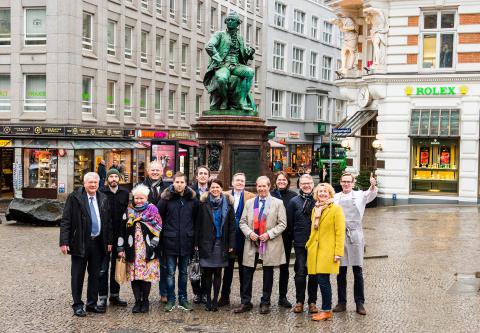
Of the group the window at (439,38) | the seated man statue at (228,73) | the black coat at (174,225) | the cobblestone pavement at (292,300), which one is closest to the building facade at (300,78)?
the window at (439,38)

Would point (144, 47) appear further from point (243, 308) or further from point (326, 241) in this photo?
point (326, 241)

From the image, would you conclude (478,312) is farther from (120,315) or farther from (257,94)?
(257,94)

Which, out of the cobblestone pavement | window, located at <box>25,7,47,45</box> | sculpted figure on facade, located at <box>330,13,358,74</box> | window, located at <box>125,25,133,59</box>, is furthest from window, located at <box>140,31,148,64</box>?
the cobblestone pavement

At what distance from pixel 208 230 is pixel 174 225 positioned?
1.55ft

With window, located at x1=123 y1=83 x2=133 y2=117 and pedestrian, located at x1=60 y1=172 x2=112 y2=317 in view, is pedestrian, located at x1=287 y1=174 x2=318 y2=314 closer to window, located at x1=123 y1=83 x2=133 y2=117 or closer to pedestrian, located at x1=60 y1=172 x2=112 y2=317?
pedestrian, located at x1=60 y1=172 x2=112 y2=317

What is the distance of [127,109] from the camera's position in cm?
4209

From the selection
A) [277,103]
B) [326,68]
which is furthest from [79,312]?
[326,68]

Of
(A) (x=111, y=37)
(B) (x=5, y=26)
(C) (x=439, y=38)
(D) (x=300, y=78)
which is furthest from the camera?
(D) (x=300, y=78)

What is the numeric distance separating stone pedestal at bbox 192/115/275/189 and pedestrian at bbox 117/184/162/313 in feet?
24.1

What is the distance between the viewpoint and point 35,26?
35375 millimetres

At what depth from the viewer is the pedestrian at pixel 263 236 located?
34.0 feet

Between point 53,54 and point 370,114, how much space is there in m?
14.7

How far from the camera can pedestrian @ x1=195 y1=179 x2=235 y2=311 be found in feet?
34.0

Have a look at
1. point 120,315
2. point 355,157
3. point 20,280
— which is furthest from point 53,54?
point 120,315
